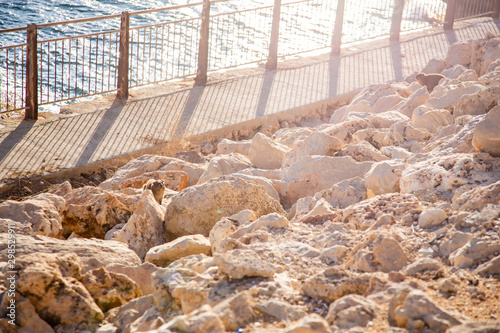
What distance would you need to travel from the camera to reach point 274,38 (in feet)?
33.7

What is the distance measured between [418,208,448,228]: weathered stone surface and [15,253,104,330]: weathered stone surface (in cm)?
218

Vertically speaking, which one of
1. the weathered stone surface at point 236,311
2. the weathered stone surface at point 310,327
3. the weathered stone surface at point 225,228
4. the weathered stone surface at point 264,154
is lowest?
the weathered stone surface at point 264,154

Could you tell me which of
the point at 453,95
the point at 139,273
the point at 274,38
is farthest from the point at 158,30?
the point at 139,273

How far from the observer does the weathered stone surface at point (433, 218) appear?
366 cm

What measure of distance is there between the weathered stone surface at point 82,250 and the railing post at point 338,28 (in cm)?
852

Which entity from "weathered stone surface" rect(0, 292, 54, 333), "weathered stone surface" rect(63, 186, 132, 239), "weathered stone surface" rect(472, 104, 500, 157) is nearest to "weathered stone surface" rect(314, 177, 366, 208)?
"weathered stone surface" rect(472, 104, 500, 157)

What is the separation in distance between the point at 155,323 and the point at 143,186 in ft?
9.60

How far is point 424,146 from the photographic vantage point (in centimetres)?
582

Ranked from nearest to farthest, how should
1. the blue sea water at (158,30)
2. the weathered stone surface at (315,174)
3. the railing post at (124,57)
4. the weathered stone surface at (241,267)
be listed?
the weathered stone surface at (241,267) → the weathered stone surface at (315,174) → the railing post at (124,57) → the blue sea water at (158,30)

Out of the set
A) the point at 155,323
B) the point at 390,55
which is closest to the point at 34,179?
the point at 155,323

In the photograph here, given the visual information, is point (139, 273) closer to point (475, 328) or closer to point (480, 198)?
point (475, 328)

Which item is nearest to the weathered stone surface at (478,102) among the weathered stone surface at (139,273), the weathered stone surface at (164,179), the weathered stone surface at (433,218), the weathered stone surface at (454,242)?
the weathered stone surface at (433,218)

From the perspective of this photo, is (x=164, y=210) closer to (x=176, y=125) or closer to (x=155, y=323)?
(x=155, y=323)

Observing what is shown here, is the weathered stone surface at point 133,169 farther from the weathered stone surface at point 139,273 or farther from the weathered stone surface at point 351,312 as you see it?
the weathered stone surface at point 351,312
